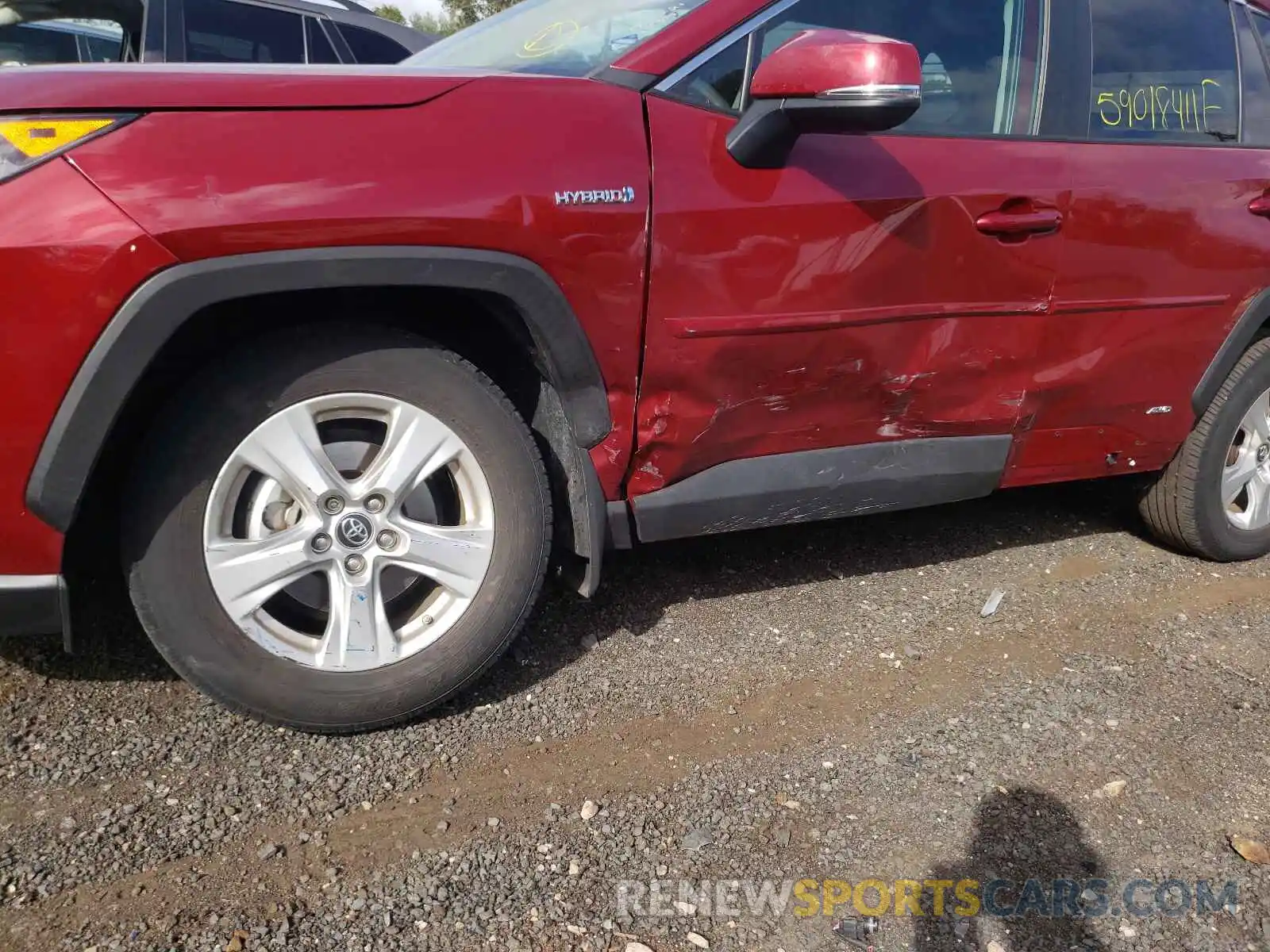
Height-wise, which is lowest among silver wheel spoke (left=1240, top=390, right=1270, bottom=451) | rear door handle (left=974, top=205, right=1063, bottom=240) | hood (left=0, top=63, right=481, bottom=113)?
silver wheel spoke (left=1240, top=390, right=1270, bottom=451)

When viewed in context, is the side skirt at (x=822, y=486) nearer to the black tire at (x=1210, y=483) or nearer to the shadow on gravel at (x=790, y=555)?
the shadow on gravel at (x=790, y=555)

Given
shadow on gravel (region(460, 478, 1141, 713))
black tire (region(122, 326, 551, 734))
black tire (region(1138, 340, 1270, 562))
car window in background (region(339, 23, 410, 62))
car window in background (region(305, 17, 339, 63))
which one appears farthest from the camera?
car window in background (region(339, 23, 410, 62))

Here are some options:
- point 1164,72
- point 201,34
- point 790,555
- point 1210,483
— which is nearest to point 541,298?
point 790,555

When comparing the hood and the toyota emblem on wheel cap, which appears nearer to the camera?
the hood

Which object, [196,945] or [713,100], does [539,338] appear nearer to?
[713,100]

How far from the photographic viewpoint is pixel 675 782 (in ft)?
6.96

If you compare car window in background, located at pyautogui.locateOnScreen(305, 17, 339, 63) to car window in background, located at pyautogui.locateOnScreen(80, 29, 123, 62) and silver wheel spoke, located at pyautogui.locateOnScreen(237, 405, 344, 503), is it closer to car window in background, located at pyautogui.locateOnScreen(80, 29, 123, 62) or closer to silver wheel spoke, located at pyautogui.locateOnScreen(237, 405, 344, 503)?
car window in background, located at pyautogui.locateOnScreen(80, 29, 123, 62)

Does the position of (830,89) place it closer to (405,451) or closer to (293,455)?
(405,451)

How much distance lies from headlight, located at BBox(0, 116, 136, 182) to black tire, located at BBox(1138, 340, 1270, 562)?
3.24 m

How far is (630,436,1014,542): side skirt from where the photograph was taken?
2.36 metres

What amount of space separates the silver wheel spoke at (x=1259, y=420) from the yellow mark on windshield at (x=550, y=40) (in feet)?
8.25

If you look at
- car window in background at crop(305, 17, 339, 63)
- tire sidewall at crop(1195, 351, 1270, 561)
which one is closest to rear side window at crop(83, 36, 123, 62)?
car window in background at crop(305, 17, 339, 63)

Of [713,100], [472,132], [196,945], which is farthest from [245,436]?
[713,100]

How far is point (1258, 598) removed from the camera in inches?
126
